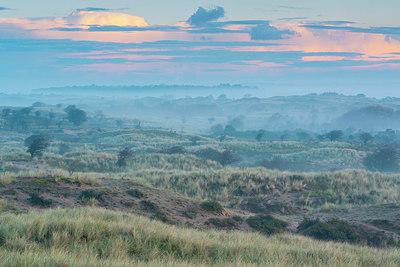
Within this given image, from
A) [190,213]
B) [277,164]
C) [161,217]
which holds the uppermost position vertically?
[161,217]

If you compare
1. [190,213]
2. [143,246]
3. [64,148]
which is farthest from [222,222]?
[64,148]

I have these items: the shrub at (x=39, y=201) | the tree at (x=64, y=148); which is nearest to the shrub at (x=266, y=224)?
the shrub at (x=39, y=201)

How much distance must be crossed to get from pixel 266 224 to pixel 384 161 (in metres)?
52.0

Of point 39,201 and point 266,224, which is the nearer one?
point 39,201

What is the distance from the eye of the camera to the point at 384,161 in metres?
61.4

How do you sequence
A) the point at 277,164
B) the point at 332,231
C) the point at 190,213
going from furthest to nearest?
the point at 277,164
the point at 190,213
the point at 332,231

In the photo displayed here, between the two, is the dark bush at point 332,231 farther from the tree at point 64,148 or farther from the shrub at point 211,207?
the tree at point 64,148

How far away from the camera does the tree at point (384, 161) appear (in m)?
61.4

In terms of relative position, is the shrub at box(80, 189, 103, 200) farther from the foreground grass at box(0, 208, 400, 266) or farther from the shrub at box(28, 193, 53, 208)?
the foreground grass at box(0, 208, 400, 266)

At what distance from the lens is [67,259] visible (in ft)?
21.4

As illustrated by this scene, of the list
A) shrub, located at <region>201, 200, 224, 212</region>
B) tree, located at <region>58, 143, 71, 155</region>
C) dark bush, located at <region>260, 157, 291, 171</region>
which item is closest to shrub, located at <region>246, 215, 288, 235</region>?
shrub, located at <region>201, 200, 224, 212</region>

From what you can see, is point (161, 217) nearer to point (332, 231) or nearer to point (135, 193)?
point (135, 193)

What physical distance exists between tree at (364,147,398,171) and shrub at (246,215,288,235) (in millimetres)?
50929

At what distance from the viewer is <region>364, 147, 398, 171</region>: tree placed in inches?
2416
